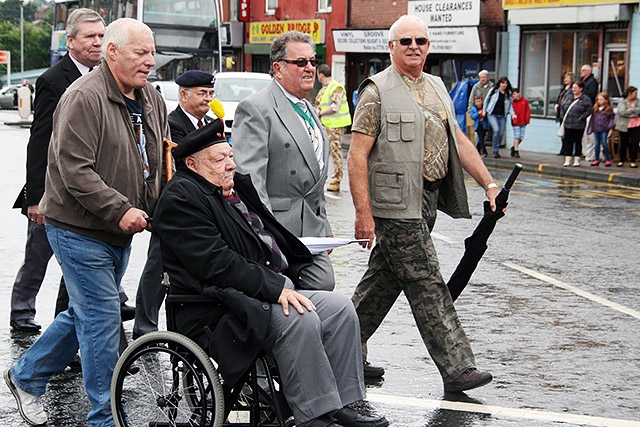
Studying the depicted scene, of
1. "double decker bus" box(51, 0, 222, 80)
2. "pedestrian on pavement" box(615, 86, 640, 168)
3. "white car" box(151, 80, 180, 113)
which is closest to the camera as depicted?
"pedestrian on pavement" box(615, 86, 640, 168)

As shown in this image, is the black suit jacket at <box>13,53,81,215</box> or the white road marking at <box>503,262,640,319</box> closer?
the black suit jacket at <box>13,53,81,215</box>

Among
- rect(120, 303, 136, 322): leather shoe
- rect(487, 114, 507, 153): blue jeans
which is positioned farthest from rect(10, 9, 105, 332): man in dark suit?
rect(487, 114, 507, 153): blue jeans

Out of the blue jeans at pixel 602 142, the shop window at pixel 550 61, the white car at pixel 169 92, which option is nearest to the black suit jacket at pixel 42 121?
the white car at pixel 169 92

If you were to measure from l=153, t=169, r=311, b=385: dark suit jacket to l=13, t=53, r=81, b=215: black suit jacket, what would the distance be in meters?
1.54

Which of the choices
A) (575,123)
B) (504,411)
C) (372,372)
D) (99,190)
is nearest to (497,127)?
(575,123)

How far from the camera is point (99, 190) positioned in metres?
4.98

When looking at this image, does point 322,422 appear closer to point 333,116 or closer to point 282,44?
point 282,44

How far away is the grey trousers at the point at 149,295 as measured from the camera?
282 inches

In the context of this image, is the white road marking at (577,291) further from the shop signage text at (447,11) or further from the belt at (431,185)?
the shop signage text at (447,11)

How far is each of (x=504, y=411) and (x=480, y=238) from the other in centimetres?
102

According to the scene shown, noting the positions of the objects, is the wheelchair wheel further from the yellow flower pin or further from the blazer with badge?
the blazer with badge

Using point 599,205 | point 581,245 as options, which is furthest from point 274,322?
point 599,205

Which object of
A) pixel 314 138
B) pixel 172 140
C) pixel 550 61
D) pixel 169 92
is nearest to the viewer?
pixel 314 138

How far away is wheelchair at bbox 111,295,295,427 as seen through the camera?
4707 millimetres
